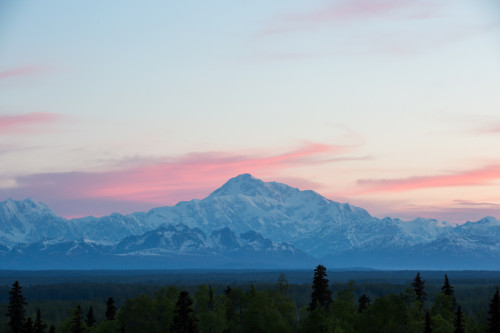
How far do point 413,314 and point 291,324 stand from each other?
922 inches

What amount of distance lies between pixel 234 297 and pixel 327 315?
24608 millimetres

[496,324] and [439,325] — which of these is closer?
[496,324]

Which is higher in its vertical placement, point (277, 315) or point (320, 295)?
point (320, 295)

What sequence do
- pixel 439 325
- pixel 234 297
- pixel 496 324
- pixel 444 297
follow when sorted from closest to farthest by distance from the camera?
pixel 496 324 → pixel 439 325 → pixel 444 297 → pixel 234 297

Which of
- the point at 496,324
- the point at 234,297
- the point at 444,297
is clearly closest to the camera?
→ the point at 496,324

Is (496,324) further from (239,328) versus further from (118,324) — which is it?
(118,324)

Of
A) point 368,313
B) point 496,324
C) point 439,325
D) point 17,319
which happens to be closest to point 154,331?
point 17,319

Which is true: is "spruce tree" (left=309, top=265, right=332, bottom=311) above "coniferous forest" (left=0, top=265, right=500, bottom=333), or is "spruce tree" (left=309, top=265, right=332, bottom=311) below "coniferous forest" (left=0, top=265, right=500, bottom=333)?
above

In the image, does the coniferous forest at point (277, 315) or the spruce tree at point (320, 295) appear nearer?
the coniferous forest at point (277, 315)

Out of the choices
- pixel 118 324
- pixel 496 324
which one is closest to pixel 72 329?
pixel 118 324

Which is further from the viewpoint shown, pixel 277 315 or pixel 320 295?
pixel 320 295

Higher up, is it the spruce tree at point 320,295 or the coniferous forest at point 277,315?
the spruce tree at point 320,295

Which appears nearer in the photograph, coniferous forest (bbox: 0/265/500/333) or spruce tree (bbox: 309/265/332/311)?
coniferous forest (bbox: 0/265/500/333)

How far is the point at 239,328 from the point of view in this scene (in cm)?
13100
